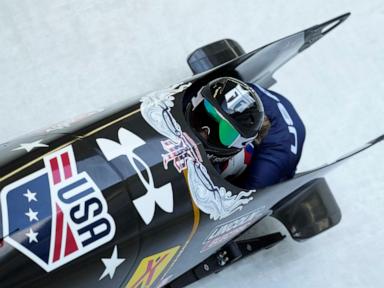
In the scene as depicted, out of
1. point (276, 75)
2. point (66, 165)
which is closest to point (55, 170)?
point (66, 165)

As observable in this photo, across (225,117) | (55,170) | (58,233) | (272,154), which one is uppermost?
(55,170)

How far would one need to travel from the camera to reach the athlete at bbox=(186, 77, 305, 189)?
9.53 feet

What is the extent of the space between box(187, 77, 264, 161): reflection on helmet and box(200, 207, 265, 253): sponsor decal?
350 mm

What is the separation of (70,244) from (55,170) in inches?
12.7

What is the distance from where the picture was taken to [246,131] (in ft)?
9.45

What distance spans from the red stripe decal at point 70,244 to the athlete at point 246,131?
0.80 m

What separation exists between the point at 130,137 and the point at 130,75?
1.41 metres

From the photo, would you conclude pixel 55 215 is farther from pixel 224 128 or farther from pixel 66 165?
pixel 224 128

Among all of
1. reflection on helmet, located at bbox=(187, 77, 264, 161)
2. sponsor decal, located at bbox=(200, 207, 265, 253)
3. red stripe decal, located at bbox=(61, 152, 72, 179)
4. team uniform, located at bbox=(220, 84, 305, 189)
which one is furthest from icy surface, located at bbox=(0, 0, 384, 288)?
red stripe decal, located at bbox=(61, 152, 72, 179)

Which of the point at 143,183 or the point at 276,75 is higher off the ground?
the point at 276,75

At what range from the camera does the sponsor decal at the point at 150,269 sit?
2722 mm

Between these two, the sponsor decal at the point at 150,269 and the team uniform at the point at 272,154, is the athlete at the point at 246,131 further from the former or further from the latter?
the sponsor decal at the point at 150,269

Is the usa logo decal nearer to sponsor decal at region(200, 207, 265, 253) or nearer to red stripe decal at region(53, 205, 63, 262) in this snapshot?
red stripe decal at region(53, 205, 63, 262)

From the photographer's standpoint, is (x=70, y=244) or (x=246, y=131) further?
(x=246, y=131)
